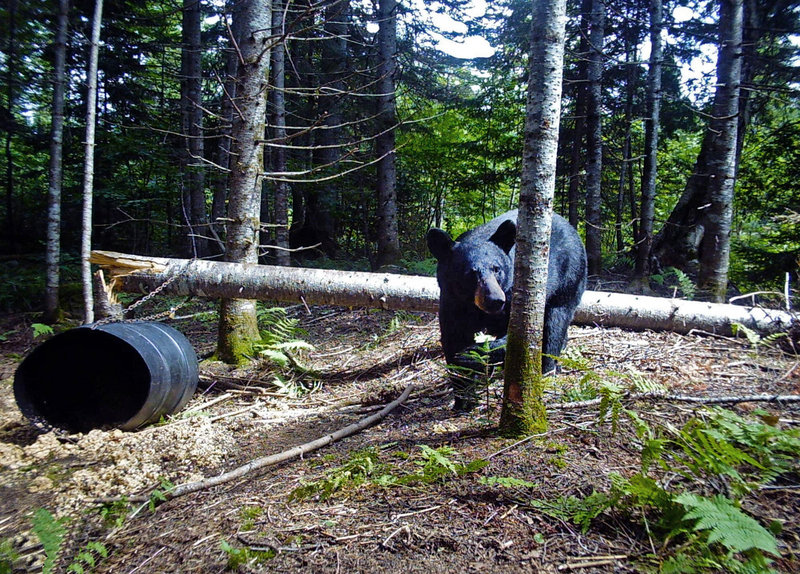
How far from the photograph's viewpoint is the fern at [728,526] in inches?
54.7

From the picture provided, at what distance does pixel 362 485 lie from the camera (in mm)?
2381

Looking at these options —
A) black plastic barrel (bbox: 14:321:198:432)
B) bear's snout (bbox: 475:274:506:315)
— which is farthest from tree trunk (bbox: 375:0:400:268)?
bear's snout (bbox: 475:274:506:315)

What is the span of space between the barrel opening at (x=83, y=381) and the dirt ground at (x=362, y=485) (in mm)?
266

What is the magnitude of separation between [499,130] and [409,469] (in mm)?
12674

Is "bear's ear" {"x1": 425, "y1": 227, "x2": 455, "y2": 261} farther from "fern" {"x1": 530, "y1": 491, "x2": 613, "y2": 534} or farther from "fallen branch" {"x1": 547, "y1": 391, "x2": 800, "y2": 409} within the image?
"fern" {"x1": 530, "y1": 491, "x2": 613, "y2": 534}

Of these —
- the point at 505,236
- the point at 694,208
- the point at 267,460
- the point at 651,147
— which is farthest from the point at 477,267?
the point at 694,208

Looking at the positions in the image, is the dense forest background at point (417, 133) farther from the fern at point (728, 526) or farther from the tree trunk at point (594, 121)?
the fern at point (728, 526)

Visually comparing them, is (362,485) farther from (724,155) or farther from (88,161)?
(724,155)

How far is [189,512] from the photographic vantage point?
252 cm

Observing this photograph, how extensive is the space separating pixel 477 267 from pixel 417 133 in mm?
10723

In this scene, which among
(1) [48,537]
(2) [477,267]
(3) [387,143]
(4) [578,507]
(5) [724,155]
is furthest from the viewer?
(3) [387,143]

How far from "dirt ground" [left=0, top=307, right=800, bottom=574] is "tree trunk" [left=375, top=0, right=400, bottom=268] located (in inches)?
240

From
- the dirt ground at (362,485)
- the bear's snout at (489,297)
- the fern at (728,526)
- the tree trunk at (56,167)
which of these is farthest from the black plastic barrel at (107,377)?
the tree trunk at (56,167)

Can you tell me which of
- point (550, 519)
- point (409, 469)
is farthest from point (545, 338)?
point (550, 519)
